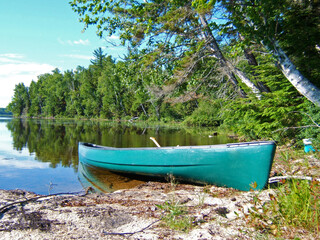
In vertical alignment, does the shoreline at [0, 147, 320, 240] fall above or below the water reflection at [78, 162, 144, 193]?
above

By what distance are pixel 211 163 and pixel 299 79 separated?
2778mm

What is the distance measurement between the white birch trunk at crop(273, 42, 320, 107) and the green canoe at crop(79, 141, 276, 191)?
1.99 metres

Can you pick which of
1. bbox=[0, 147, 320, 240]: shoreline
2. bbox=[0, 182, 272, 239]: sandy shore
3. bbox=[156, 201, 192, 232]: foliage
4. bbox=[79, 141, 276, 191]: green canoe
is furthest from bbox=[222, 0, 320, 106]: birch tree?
bbox=[156, 201, 192, 232]: foliage

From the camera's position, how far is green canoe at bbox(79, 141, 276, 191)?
4.18 m

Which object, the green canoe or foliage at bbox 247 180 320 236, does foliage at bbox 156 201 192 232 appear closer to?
foliage at bbox 247 180 320 236

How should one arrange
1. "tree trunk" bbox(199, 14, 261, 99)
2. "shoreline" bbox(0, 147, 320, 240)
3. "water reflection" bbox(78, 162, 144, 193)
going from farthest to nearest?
"tree trunk" bbox(199, 14, 261, 99), "water reflection" bbox(78, 162, 144, 193), "shoreline" bbox(0, 147, 320, 240)

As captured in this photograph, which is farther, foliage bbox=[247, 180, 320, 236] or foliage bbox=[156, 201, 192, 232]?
foliage bbox=[156, 201, 192, 232]

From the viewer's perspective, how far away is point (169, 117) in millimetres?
41719

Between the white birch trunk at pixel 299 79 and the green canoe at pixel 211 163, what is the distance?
199 cm

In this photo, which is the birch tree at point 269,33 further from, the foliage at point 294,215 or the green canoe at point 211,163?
the foliage at point 294,215

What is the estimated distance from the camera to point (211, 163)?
4695mm

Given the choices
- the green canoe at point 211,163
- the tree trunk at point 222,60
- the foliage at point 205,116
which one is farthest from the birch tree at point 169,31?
the foliage at point 205,116

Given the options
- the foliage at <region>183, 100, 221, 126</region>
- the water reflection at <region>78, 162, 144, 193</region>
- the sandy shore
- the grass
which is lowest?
the water reflection at <region>78, 162, 144, 193</region>

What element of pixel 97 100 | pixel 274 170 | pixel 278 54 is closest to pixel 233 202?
pixel 274 170
